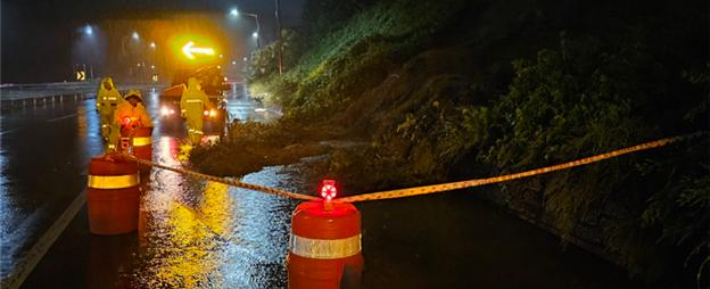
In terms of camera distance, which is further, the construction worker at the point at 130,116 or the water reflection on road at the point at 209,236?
the construction worker at the point at 130,116

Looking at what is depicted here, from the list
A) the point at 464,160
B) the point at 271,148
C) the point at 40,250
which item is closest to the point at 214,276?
the point at 40,250

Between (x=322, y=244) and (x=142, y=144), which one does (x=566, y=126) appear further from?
(x=142, y=144)

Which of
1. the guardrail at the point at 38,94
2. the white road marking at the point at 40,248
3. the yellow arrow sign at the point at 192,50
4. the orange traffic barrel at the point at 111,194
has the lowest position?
the white road marking at the point at 40,248

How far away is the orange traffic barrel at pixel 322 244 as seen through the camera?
13.4ft

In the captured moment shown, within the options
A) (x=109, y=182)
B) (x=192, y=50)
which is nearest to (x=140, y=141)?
(x=109, y=182)

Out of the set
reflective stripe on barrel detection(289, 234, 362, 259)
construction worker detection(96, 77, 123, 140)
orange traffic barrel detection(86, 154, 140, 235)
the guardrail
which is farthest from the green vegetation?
the guardrail

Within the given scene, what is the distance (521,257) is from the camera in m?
6.14

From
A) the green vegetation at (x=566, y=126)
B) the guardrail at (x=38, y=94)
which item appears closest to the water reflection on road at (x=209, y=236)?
the green vegetation at (x=566, y=126)

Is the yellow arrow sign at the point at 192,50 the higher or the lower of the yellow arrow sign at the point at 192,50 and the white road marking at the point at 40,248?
the higher

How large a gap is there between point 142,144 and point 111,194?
14.3ft

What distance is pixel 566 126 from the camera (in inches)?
277

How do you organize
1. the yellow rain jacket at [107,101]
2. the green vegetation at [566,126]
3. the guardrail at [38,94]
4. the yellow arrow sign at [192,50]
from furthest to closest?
the guardrail at [38,94] → the yellow arrow sign at [192,50] → the yellow rain jacket at [107,101] → the green vegetation at [566,126]

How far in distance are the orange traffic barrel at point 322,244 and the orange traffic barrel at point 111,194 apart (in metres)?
3.46

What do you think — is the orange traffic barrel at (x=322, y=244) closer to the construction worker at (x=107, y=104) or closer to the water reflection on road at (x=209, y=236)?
the water reflection on road at (x=209, y=236)
